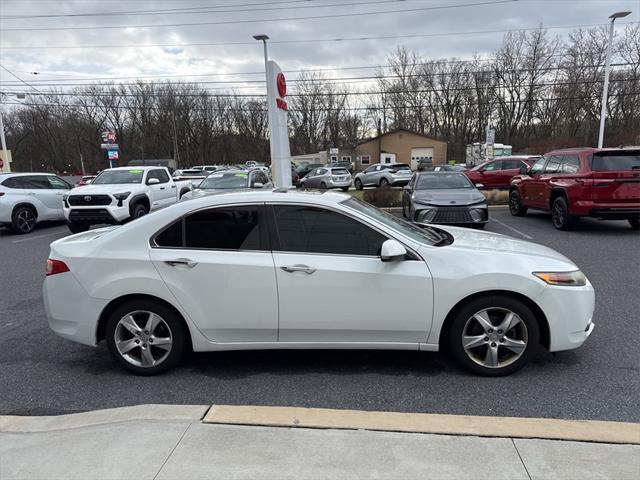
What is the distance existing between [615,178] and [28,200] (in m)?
15.2

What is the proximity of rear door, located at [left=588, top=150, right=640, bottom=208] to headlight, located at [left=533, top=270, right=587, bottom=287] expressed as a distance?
23.2 ft

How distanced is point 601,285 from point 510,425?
4270 millimetres

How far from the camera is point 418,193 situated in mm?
10367

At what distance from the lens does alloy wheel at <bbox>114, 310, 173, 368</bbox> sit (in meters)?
3.62

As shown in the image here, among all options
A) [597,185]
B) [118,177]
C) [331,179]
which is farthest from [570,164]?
[331,179]

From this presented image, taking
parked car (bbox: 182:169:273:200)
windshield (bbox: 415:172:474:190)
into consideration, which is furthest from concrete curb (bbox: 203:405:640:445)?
parked car (bbox: 182:169:273:200)

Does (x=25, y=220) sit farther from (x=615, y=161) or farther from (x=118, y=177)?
(x=615, y=161)

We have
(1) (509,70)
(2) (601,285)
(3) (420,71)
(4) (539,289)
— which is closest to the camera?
(4) (539,289)

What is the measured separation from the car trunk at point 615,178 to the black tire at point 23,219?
14.7m

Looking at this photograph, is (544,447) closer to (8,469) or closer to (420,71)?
(8,469)

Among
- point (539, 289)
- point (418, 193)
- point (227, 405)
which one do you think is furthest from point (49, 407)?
point (418, 193)

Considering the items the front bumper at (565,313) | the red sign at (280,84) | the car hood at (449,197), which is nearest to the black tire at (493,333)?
the front bumper at (565,313)

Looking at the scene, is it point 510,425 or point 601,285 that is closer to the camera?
point 510,425

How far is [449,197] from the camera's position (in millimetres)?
9977
